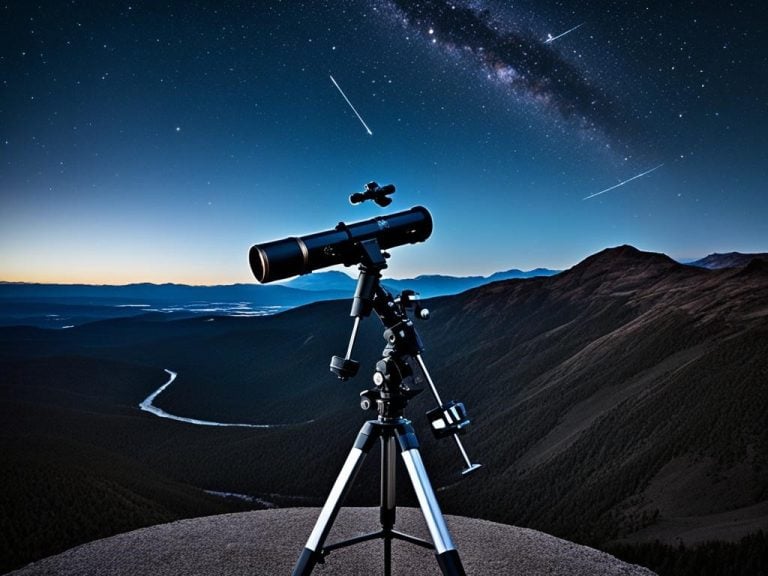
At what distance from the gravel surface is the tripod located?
11.7 feet

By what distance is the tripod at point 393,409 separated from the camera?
4031 millimetres

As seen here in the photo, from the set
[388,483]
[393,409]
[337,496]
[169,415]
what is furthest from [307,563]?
[169,415]

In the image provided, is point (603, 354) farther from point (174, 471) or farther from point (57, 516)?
point (57, 516)

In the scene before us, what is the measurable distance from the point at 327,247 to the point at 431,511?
229 cm

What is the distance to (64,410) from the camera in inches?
3971

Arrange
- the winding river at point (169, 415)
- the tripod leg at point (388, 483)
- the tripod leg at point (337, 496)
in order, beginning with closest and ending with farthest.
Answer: the tripod leg at point (337, 496)
the tripod leg at point (388, 483)
the winding river at point (169, 415)

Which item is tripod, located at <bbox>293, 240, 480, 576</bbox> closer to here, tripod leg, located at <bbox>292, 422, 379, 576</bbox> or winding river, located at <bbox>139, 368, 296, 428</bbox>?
tripod leg, located at <bbox>292, 422, 379, 576</bbox>

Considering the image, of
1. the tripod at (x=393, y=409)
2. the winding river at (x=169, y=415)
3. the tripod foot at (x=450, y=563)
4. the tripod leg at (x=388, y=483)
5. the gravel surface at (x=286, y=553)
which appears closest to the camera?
the tripod foot at (x=450, y=563)

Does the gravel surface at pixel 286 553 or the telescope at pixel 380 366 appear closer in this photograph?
the telescope at pixel 380 366

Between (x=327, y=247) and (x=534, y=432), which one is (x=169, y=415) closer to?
(x=534, y=432)

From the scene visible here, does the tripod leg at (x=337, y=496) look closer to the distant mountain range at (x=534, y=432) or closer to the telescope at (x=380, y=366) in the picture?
the telescope at (x=380, y=366)

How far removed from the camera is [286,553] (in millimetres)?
7969

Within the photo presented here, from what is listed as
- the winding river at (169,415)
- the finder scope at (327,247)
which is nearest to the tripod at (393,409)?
the finder scope at (327,247)

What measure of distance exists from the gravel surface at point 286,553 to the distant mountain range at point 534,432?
5732mm
